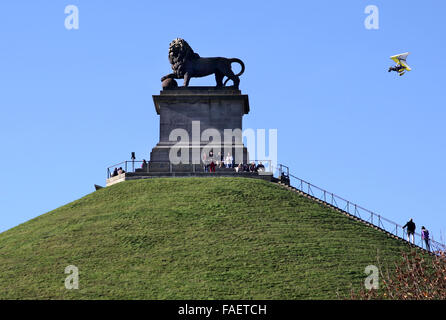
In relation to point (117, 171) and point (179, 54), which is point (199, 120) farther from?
point (117, 171)

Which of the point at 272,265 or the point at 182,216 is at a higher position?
the point at 182,216

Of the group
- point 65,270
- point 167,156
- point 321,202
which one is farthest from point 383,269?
point 167,156

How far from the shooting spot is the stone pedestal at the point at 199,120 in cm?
5722

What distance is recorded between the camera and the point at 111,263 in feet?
132

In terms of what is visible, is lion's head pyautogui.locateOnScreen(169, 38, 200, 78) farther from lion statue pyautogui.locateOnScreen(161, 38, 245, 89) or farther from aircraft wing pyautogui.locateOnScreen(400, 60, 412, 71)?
aircraft wing pyautogui.locateOnScreen(400, 60, 412, 71)

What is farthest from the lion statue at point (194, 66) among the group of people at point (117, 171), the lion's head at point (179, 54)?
the group of people at point (117, 171)

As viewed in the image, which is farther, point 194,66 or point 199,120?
point 194,66

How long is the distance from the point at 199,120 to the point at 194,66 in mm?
3745

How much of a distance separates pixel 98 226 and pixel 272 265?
979 cm

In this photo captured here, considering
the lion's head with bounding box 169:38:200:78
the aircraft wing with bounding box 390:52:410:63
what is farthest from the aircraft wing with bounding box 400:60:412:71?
the lion's head with bounding box 169:38:200:78

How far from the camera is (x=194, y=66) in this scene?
2352 inches

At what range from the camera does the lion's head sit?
59.7 m

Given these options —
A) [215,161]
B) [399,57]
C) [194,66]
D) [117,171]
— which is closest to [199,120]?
[215,161]
